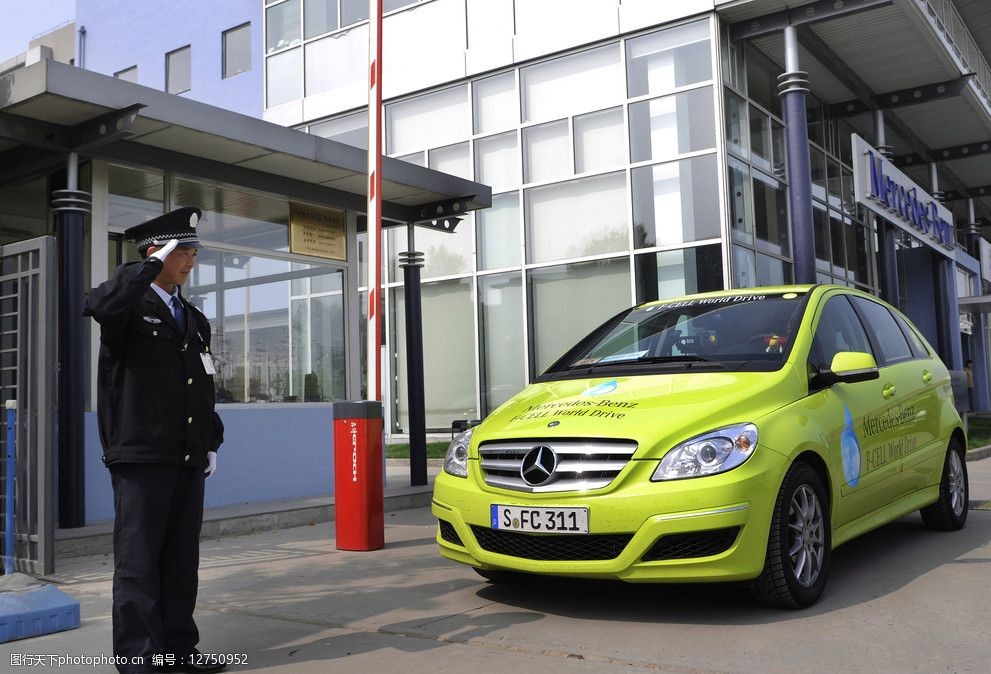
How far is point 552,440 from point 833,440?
4.97 ft

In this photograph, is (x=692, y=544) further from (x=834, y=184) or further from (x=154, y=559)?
(x=834, y=184)

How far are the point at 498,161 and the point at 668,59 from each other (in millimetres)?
3403

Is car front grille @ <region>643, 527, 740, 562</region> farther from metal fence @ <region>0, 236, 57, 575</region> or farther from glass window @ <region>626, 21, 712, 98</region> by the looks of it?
glass window @ <region>626, 21, 712, 98</region>

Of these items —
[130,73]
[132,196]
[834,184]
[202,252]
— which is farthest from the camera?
[130,73]

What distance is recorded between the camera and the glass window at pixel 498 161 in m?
16.3

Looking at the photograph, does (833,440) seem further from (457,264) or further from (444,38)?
(444,38)

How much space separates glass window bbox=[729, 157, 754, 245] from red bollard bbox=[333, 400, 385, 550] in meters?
8.72

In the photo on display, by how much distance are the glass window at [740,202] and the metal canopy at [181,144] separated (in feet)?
17.1

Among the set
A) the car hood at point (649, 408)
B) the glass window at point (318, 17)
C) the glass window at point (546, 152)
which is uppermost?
the glass window at point (318, 17)

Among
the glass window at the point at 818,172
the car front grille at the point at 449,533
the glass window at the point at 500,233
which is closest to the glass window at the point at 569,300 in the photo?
the glass window at the point at 500,233

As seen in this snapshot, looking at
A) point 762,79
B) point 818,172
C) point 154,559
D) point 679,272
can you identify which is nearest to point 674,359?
point 154,559

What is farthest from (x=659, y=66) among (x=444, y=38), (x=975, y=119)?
(x=975, y=119)

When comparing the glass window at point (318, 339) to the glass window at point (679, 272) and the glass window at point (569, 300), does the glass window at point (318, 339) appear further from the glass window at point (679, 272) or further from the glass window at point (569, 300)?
the glass window at point (569, 300)

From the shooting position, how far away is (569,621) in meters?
4.52
